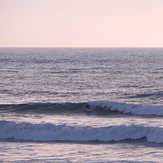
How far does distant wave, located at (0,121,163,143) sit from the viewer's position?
24.5m

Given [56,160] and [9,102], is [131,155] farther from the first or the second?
[9,102]

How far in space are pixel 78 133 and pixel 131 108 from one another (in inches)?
322

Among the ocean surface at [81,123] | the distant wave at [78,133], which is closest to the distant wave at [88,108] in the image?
the ocean surface at [81,123]

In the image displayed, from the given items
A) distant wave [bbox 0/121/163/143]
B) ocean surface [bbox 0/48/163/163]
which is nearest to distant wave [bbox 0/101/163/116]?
ocean surface [bbox 0/48/163/163]

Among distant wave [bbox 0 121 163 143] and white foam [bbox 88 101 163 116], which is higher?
white foam [bbox 88 101 163 116]

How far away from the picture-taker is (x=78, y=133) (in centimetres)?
2523

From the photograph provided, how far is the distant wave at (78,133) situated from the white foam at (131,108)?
18.8 ft

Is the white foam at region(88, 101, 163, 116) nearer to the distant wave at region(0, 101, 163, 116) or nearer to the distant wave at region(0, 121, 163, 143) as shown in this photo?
the distant wave at region(0, 101, 163, 116)

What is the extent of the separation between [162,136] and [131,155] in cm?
408

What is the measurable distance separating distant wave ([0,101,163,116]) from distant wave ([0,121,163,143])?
598 centimetres

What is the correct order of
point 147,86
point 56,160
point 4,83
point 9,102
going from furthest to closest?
point 4,83, point 147,86, point 9,102, point 56,160

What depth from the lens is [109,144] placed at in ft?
76.8

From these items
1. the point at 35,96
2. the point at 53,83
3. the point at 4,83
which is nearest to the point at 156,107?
the point at 35,96

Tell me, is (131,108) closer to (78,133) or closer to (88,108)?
(88,108)
